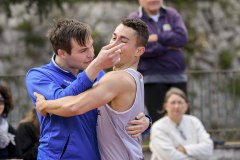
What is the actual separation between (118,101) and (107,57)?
0.35 m

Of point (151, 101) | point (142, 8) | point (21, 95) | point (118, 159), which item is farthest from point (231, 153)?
point (118, 159)

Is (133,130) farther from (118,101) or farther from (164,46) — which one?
(164,46)

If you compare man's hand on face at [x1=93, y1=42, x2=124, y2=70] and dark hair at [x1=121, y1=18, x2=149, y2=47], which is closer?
man's hand on face at [x1=93, y1=42, x2=124, y2=70]

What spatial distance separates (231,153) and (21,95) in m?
3.43

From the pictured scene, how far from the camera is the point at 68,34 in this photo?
492 centimetres

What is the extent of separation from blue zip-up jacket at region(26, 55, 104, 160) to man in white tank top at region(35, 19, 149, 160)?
0.05 meters

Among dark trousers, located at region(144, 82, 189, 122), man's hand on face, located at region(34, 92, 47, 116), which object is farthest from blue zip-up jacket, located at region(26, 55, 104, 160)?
dark trousers, located at region(144, 82, 189, 122)

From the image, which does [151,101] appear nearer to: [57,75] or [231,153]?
[231,153]

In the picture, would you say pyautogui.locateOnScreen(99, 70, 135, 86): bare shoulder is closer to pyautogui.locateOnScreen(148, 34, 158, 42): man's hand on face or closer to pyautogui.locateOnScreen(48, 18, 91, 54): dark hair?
pyautogui.locateOnScreen(48, 18, 91, 54): dark hair

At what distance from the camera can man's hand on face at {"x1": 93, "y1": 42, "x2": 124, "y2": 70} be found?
4.67 meters

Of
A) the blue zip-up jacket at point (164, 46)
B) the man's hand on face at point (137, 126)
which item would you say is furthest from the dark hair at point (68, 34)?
the blue zip-up jacket at point (164, 46)

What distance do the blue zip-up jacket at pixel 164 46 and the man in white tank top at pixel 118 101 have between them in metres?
3.85

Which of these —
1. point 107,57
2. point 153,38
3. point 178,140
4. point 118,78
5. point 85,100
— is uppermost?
point 107,57

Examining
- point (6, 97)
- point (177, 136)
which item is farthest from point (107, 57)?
point (177, 136)
